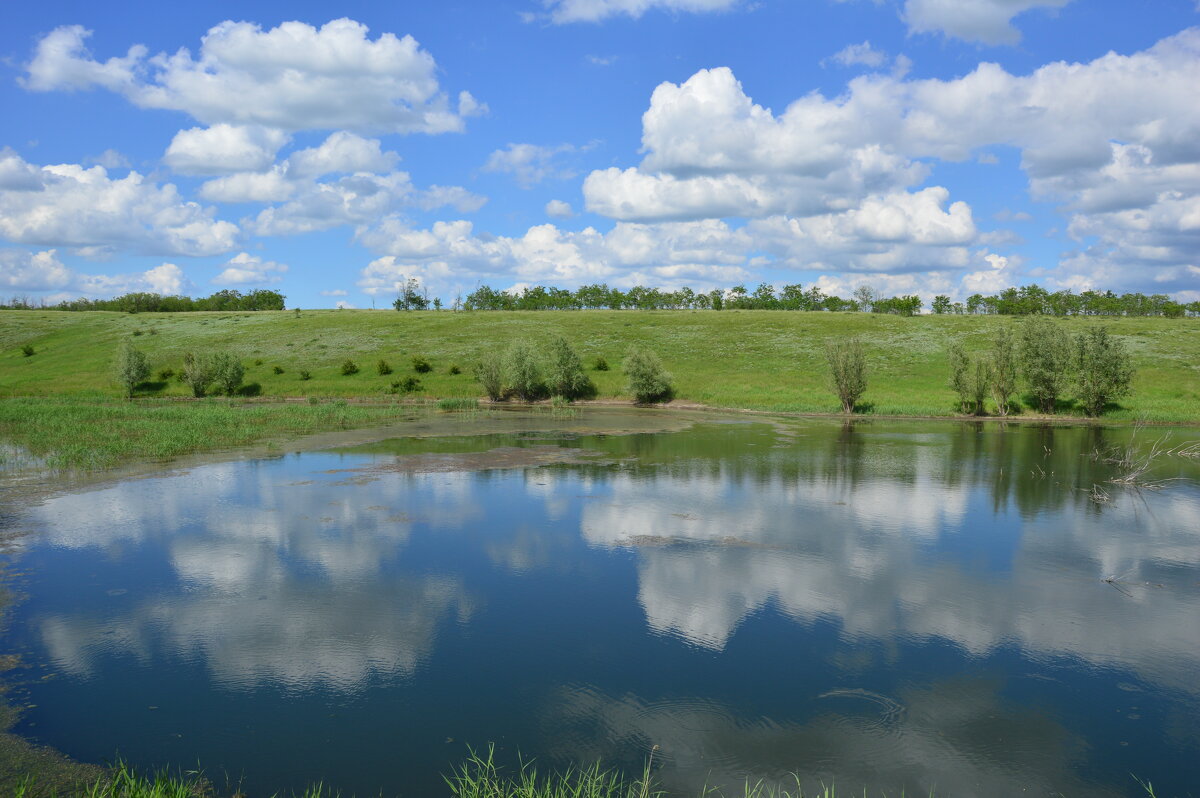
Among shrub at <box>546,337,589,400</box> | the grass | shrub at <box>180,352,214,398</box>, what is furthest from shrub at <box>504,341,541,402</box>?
shrub at <box>180,352,214,398</box>

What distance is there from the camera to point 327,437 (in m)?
48.0

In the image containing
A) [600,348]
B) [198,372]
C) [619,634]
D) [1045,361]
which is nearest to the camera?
[619,634]

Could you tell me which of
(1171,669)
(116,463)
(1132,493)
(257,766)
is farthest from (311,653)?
(1132,493)

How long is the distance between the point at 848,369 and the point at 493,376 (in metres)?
34.9

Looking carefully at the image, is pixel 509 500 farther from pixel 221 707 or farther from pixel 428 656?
pixel 221 707

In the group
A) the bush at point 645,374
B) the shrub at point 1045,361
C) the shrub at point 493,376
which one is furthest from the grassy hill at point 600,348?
the shrub at point 1045,361

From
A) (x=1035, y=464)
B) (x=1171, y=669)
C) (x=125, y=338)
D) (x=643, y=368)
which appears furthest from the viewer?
(x=125, y=338)

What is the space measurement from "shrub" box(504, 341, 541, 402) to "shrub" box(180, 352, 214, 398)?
1262 inches

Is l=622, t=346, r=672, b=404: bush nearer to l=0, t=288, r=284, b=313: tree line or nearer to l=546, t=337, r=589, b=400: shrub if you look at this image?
l=546, t=337, r=589, b=400: shrub

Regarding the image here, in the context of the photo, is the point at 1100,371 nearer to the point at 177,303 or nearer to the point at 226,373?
Result: the point at 226,373

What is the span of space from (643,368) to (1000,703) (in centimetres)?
6066

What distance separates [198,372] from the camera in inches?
3039

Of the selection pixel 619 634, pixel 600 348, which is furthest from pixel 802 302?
pixel 619 634

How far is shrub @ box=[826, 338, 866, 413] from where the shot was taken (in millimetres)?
65062
